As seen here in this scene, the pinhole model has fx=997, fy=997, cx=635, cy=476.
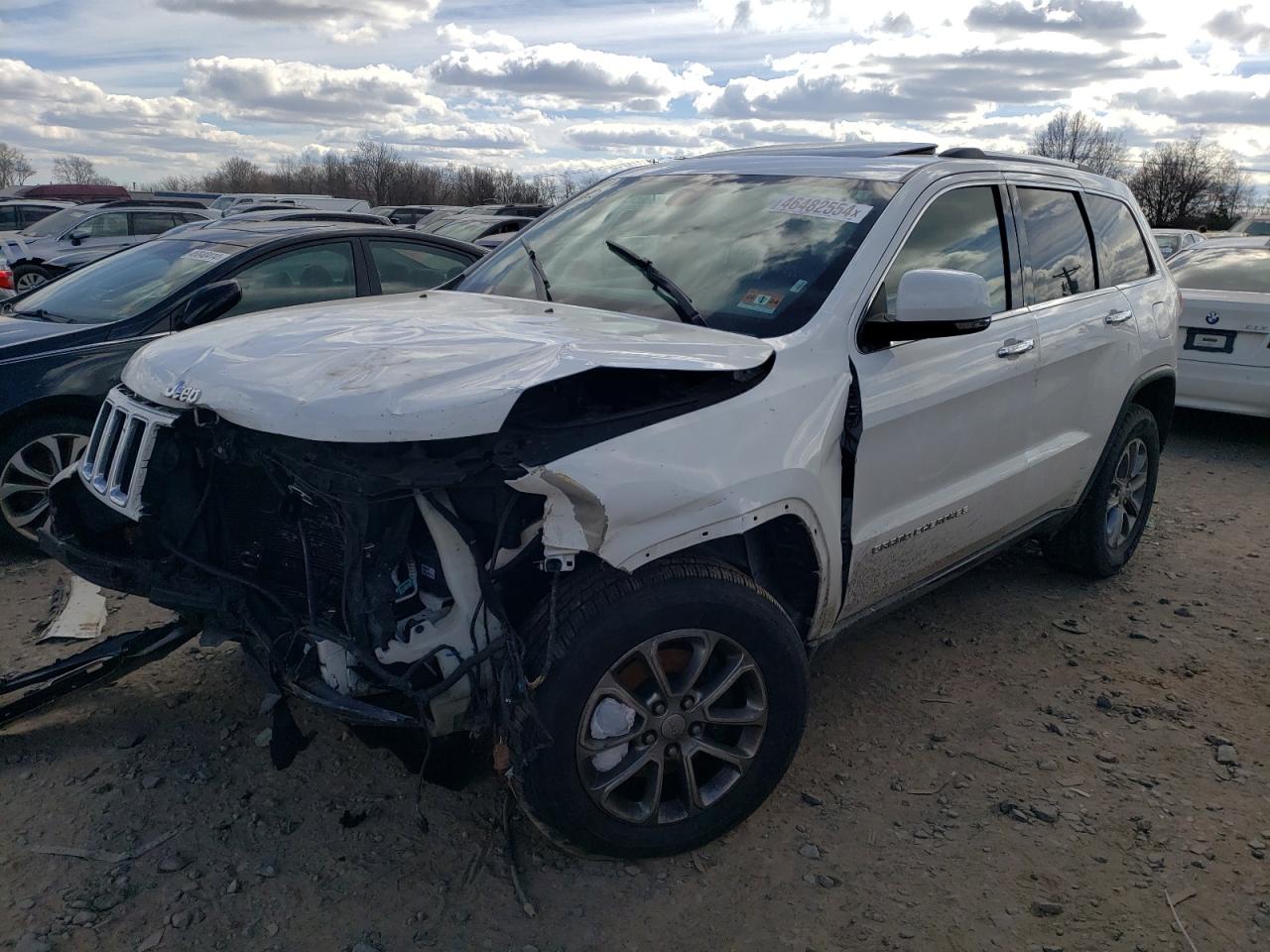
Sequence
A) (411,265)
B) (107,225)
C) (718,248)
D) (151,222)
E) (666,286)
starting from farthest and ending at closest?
(151,222)
(107,225)
(411,265)
(718,248)
(666,286)

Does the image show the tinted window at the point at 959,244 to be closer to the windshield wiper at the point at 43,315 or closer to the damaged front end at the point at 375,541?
the damaged front end at the point at 375,541

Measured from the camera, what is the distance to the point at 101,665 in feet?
11.2

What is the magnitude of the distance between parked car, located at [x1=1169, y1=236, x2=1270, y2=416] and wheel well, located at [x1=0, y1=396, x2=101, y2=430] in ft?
24.1

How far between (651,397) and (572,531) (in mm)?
470

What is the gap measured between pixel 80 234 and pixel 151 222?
130cm

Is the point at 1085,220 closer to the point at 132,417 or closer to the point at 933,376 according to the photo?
the point at 933,376

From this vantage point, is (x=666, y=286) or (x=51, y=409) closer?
(x=666, y=286)

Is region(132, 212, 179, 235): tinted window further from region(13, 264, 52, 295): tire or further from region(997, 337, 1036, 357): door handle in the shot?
region(997, 337, 1036, 357): door handle

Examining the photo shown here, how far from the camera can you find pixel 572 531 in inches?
94.4

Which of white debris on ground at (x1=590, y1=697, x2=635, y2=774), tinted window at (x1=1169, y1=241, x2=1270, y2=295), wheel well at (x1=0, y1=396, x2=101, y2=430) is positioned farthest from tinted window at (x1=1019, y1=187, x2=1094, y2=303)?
wheel well at (x1=0, y1=396, x2=101, y2=430)

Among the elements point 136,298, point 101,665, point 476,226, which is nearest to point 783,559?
point 101,665

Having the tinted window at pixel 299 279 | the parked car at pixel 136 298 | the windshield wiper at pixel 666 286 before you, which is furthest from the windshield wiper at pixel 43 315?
the windshield wiper at pixel 666 286

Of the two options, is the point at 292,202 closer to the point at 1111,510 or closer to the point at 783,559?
the point at 1111,510

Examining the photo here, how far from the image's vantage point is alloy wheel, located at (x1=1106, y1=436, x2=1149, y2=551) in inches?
192
